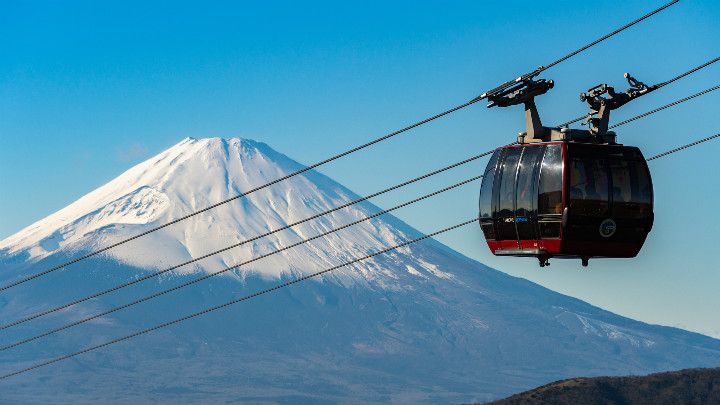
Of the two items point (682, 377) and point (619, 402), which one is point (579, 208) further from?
point (682, 377)

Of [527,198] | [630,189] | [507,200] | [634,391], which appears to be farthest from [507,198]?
[634,391]

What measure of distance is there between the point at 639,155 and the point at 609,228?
4.70 feet

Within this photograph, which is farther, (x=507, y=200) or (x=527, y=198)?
(x=507, y=200)

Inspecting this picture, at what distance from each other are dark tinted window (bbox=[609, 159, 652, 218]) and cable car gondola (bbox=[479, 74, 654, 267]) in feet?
0.05

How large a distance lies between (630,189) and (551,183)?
4.55ft

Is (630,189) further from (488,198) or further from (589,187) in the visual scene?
(488,198)

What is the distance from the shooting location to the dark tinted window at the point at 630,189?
22656mm

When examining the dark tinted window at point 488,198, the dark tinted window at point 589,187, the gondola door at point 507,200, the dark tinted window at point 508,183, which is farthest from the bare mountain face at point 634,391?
the dark tinted window at point 589,187

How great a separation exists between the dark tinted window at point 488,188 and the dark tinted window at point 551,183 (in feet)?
4.60

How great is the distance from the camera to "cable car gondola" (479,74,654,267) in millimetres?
22266

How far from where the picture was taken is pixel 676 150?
2172cm

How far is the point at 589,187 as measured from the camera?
73.6 feet

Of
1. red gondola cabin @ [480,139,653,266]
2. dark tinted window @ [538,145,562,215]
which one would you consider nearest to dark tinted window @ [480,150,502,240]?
red gondola cabin @ [480,139,653,266]

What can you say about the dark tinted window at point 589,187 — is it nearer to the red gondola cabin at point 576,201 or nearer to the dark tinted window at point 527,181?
the red gondola cabin at point 576,201
